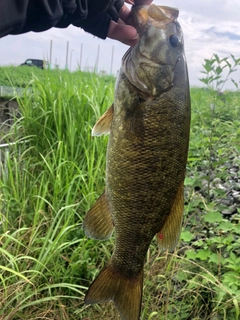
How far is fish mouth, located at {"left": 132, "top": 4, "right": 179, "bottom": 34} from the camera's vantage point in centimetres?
151

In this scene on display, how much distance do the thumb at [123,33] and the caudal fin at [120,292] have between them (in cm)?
103

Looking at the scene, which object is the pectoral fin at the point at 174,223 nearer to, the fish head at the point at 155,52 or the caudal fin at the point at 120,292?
the caudal fin at the point at 120,292

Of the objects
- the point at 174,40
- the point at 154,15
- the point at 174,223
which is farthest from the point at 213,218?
the point at 154,15

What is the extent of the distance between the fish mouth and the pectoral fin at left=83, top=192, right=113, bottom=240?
0.74m

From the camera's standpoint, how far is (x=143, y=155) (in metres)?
1.51

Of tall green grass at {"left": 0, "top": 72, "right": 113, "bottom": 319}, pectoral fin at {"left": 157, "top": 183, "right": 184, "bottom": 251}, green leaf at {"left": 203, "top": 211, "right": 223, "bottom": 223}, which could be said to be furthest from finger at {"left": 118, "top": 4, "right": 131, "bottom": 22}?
tall green grass at {"left": 0, "top": 72, "right": 113, "bottom": 319}

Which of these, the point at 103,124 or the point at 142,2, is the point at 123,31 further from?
the point at 103,124

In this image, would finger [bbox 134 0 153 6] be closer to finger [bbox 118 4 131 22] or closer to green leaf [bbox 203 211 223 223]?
finger [bbox 118 4 131 22]

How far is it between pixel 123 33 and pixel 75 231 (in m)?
1.83

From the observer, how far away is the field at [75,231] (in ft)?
8.34

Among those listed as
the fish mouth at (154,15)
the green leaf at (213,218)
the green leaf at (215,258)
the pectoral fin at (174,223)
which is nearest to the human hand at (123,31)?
the fish mouth at (154,15)

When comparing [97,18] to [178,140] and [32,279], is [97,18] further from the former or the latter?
[32,279]

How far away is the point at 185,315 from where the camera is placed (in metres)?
2.57

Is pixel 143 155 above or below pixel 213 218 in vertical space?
above
